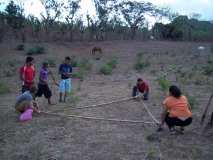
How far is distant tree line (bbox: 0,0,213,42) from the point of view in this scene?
32.0 meters

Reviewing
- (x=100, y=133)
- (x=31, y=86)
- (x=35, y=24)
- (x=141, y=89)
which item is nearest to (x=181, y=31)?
(x=35, y=24)

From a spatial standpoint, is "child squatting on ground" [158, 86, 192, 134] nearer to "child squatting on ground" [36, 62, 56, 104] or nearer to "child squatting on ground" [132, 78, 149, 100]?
"child squatting on ground" [132, 78, 149, 100]

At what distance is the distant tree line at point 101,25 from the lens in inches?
1260

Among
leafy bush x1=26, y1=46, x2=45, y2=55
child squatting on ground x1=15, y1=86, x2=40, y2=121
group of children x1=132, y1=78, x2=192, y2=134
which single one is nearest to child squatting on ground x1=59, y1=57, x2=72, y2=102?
child squatting on ground x1=15, y1=86, x2=40, y2=121

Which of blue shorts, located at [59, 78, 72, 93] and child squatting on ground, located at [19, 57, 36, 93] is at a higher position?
child squatting on ground, located at [19, 57, 36, 93]

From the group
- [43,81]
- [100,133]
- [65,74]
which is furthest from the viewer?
[65,74]

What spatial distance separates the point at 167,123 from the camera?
759cm

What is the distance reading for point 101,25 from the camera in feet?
126

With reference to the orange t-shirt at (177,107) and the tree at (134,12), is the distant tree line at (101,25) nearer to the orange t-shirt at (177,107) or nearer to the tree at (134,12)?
the tree at (134,12)

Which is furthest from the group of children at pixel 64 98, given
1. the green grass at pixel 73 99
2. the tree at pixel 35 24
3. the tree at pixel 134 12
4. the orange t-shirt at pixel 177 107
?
the tree at pixel 134 12

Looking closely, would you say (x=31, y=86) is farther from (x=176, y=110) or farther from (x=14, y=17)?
(x=14, y=17)

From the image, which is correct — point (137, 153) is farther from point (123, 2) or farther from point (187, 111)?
point (123, 2)

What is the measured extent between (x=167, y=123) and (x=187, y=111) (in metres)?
0.44

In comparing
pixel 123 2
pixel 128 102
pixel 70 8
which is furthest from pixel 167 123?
pixel 123 2
